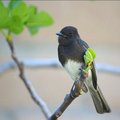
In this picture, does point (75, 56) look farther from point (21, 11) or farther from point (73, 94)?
point (21, 11)

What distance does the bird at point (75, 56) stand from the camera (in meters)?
0.75

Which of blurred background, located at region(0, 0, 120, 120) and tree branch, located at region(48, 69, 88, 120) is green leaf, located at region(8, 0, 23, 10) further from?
blurred background, located at region(0, 0, 120, 120)

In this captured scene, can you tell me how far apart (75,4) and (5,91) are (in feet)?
1.38

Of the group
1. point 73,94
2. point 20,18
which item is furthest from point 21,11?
point 73,94

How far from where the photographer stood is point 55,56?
186 cm

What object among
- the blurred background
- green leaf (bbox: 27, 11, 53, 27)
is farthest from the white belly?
the blurred background

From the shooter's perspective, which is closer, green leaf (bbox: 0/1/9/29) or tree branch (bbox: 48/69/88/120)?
tree branch (bbox: 48/69/88/120)

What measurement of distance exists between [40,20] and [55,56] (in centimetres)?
91

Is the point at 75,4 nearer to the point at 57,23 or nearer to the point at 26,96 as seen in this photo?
the point at 57,23

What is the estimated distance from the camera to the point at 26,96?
6.57 ft

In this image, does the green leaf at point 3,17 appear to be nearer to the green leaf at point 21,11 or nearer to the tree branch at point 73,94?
the green leaf at point 21,11

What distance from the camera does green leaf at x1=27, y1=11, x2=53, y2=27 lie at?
3.07 feet

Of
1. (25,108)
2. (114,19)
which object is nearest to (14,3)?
(114,19)

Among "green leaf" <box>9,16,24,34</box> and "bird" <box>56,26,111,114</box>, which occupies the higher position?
"green leaf" <box>9,16,24,34</box>
